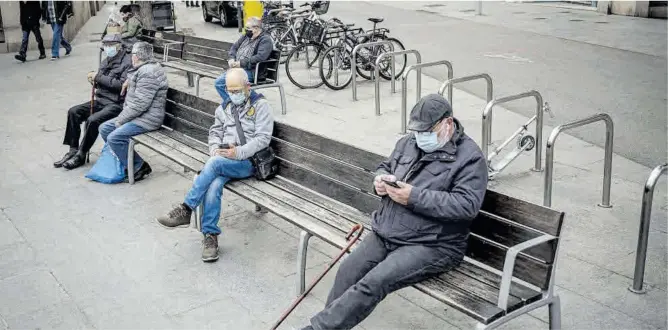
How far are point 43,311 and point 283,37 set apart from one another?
9688 millimetres

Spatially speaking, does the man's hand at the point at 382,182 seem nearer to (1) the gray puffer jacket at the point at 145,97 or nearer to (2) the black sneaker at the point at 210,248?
(2) the black sneaker at the point at 210,248

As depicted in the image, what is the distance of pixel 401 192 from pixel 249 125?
2207mm

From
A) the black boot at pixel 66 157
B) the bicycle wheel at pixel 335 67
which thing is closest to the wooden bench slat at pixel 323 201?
the black boot at pixel 66 157

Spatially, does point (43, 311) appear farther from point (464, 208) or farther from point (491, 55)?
point (491, 55)

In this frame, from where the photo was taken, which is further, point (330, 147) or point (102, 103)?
point (102, 103)

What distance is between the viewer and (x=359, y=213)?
17.6 feet

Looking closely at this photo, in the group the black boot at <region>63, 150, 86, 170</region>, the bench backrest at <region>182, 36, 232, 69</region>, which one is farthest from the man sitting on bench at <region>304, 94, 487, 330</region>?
the bench backrest at <region>182, 36, 232, 69</region>

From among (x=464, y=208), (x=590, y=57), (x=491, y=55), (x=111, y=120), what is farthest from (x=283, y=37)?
(x=464, y=208)

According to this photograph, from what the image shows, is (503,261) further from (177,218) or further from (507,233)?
(177,218)

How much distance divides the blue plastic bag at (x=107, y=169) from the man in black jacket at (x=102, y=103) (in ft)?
1.49

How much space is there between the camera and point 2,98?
12.6m

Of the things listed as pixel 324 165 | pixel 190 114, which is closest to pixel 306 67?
pixel 190 114

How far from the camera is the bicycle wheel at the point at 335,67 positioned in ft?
38.6

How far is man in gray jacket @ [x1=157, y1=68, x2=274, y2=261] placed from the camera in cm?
578
